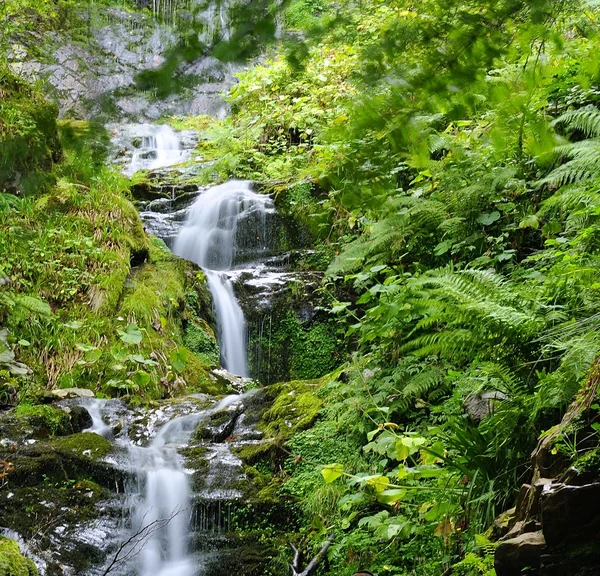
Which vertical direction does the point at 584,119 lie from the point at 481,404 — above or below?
above

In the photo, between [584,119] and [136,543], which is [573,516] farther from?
[584,119]

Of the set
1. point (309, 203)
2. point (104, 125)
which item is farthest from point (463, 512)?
point (309, 203)

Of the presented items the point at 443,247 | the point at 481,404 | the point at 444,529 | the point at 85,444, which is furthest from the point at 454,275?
the point at 85,444

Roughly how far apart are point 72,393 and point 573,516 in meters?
5.47

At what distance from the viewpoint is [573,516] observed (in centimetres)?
196

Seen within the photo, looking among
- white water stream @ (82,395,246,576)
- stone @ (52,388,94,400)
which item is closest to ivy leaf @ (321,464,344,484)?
white water stream @ (82,395,246,576)

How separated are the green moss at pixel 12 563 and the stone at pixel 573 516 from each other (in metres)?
2.46

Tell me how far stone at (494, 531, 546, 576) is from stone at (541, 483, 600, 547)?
0.06 m

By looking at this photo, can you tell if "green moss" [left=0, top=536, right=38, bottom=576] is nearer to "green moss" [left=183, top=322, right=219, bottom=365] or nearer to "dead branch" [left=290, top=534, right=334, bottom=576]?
"dead branch" [left=290, top=534, right=334, bottom=576]

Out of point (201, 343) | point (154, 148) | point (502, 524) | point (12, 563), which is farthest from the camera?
point (154, 148)

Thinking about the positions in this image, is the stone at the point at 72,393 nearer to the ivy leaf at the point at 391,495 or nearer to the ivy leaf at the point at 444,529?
the ivy leaf at the point at 391,495

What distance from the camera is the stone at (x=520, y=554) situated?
2.01 m

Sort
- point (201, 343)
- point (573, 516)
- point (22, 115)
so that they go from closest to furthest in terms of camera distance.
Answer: point (573, 516) < point (22, 115) < point (201, 343)

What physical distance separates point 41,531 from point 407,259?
4212 mm
